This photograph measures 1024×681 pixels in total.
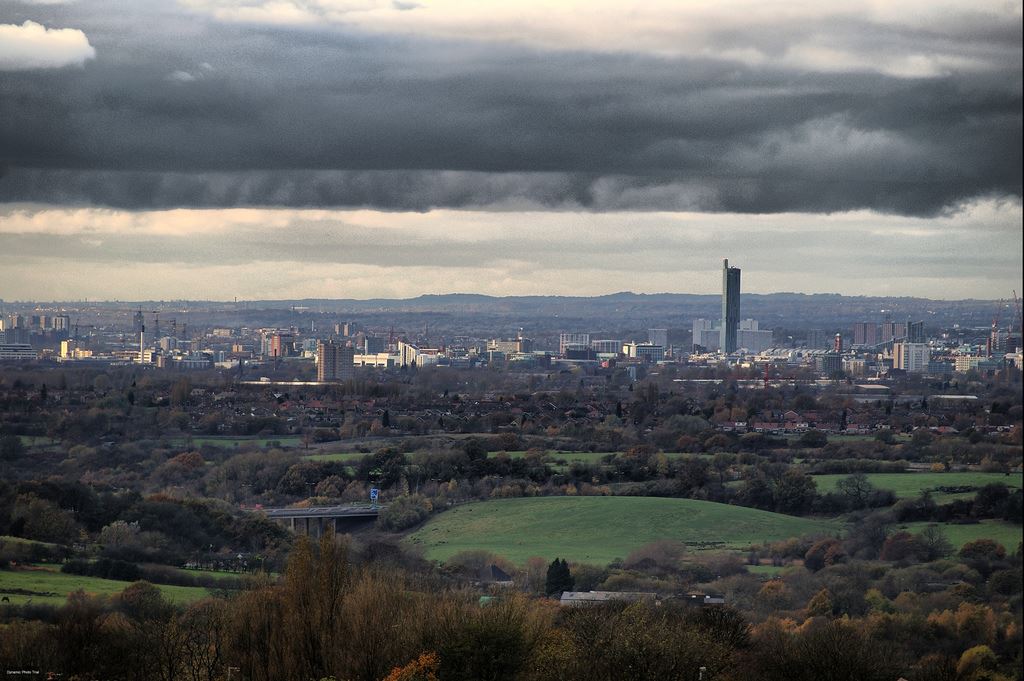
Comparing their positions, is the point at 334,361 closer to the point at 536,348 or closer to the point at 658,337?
the point at 536,348

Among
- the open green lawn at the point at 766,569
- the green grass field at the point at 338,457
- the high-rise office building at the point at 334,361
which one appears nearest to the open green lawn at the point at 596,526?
the open green lawn at the point at 766,569

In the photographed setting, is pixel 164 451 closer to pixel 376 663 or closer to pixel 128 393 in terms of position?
pixel 128 393

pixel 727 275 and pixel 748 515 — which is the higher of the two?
pixel 727 275

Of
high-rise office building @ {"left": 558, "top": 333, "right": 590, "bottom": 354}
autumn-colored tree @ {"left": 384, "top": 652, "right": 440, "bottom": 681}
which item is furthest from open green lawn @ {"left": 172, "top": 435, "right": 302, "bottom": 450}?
autumn-colored tree @ {"left": 384, "top": 652, "right": 440, "bottom": 681}

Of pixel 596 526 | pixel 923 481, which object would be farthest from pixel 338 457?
pixel 923 481

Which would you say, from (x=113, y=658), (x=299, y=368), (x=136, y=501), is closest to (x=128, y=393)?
(x=299, y=368)

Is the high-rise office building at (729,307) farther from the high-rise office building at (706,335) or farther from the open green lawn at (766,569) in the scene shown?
the open green lawn at (766,569)
